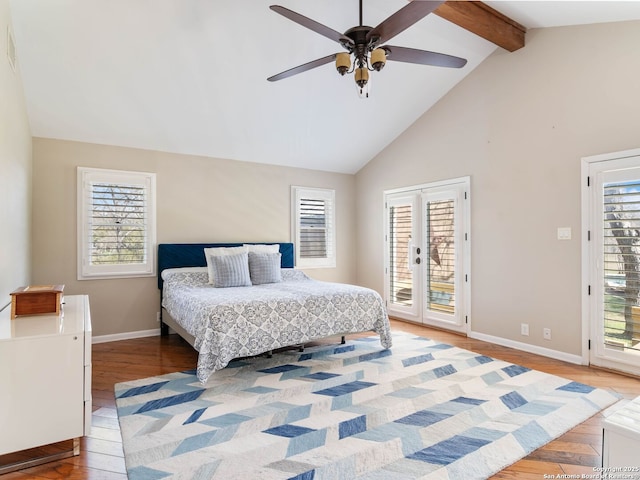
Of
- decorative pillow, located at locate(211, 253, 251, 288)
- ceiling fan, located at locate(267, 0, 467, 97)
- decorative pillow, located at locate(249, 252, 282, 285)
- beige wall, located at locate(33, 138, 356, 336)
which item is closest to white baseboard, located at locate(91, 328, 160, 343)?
beige wall, located at locate(33, 138, 356, 336)

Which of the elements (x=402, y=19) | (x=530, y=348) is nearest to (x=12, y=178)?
(x=402, y=19)

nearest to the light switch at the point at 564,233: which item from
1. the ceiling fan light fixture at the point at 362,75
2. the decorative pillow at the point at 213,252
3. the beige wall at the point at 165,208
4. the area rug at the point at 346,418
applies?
the area rug at the point at 346,418

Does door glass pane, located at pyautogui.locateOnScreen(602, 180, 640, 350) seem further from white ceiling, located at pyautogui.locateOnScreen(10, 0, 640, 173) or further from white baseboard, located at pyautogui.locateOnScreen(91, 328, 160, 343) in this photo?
white baseboard, located at pyautogui.locateOnScreen(91, 328, 160, 343)

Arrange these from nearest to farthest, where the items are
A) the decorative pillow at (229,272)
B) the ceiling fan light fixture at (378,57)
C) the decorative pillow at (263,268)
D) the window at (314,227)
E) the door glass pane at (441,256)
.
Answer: the ceiling fan light fixture at (378,57)
the decorative pillow at (229,272)
the decorative pillow at (263,268)
the door glass pane at (441,256)
the window at (314,227)

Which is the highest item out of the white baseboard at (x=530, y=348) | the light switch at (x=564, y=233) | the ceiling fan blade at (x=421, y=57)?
the ceiling fan blade at (x=421, y=57)

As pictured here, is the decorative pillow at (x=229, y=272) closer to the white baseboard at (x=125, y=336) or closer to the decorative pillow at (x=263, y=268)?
the decorative pillow at (x=263, y=268)

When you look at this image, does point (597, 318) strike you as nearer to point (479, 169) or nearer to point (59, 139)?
point (479, 169)

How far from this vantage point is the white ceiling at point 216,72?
Result: 2.99m

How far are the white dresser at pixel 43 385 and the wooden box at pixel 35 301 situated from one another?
225mm

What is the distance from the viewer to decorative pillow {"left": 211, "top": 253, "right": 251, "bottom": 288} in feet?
13.4

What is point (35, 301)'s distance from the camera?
2373mm

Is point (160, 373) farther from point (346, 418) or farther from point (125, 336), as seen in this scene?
point (346, 418)

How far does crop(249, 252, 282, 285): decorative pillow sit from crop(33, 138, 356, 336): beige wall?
0.78 meters

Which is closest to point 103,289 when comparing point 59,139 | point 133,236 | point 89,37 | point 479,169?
point 133,236
